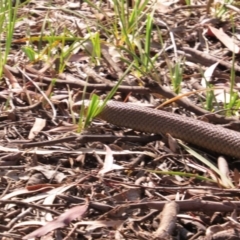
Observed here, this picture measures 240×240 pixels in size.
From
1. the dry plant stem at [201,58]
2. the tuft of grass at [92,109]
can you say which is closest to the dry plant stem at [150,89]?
the tuft of grass at [92,109]

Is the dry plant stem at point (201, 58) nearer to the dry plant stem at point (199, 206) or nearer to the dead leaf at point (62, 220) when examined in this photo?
the dry plant stem at point (199, 206)

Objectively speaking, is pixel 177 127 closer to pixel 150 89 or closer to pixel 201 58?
pixel 150 89

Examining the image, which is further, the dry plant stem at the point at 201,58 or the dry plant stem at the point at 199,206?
the dry plant stem at the point at 201,58

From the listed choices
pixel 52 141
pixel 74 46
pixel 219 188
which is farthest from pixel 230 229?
pixel 74 46

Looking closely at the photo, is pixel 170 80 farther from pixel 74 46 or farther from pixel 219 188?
pixel 219 188

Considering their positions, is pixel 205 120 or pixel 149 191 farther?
pixel 205 120

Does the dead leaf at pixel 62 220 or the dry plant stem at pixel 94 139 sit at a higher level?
the dead leaf at pixel 62 220
